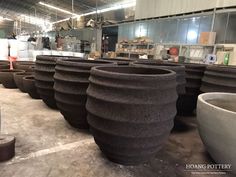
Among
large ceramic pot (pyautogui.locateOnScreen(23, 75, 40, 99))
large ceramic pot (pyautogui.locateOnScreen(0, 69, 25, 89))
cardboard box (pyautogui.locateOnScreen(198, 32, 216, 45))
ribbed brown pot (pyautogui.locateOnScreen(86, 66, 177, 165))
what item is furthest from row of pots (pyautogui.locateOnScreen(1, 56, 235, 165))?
cardboard box (pyautogui.locateOnScreen(198, 32, 216, 45))

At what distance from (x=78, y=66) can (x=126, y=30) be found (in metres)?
8.66

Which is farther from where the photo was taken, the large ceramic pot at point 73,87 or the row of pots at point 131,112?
the large ceramic pot at point 73,87

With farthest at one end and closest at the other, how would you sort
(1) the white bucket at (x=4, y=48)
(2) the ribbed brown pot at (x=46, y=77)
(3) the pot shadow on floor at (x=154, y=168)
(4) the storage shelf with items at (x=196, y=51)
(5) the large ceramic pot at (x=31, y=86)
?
1. (4) the storage shelf with items at (x=196, y=51)
2. (1) the white bucket at (x=4, y=48)
3. (5) the large ceramic pot at (x=31, y=86)
4. (2) the ribbed brown pot at (x=46, y=77)
5. (3) the pot shadow on floor at (x=154, y=168)

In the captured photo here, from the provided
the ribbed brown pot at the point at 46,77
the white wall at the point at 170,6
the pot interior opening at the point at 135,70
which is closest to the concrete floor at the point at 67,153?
the ribbed brown pot at the point at 46,77

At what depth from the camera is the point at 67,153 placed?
1453 mm

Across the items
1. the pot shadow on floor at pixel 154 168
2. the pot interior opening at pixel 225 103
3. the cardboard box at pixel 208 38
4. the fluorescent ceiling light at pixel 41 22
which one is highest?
the fluorescent ceiling light at pixel 41 22

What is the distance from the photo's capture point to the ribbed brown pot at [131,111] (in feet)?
3.82

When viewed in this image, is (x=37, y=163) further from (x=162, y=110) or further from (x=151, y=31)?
(x=151, y=31)

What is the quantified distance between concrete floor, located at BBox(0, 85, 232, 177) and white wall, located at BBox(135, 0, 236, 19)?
503cm

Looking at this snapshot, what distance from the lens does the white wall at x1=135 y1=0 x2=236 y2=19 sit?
19.4 feet

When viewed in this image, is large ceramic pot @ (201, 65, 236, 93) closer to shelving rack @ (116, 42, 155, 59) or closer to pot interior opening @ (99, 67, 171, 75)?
pot interior opening @ (99, 67, 171, 75)

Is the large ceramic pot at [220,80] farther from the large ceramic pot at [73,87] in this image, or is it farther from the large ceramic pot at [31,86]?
the large ceramic pot at [31,86]

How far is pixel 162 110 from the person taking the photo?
1.21 m

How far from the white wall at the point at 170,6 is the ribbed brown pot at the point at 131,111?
5602 millimetres
